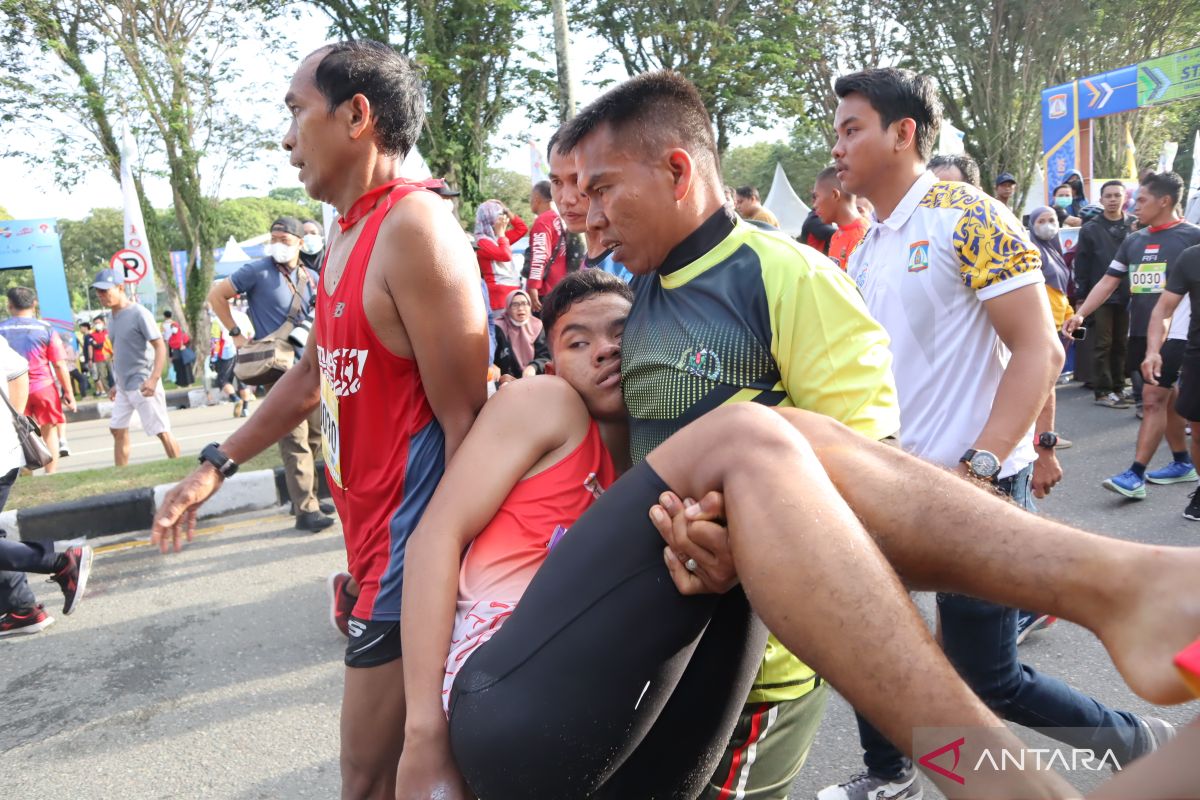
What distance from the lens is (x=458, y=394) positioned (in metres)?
1.90

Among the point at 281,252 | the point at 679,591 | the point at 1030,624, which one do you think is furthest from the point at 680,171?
the point at 281,252

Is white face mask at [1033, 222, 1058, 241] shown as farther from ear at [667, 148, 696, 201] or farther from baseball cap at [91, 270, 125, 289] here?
baseball cap at [91, 270, 125, 289]

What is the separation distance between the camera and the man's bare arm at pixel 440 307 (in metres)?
1.84

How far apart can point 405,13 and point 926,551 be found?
1838 centimetres

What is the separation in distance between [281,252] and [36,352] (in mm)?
4341

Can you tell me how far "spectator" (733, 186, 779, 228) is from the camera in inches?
269

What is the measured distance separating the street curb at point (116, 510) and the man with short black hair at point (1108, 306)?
24.7 feet

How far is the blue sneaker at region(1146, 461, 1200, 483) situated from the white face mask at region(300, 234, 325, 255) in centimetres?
590

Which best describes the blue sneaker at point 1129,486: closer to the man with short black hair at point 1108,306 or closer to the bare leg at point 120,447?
the man with short black hair at point 1108,306

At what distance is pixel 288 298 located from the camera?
609cm

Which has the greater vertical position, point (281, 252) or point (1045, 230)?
point (281, 252)

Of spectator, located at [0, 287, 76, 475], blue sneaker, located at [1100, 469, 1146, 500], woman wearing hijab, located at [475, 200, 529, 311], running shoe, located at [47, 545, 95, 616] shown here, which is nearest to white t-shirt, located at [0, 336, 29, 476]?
running shoe, located at [47, 545, 95, 616]

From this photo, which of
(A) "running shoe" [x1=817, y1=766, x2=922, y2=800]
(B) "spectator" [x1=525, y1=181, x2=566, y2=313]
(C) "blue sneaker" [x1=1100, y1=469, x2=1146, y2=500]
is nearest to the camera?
(A) "running shoe" [x1=817, y1=766, x2=922, y2=800]

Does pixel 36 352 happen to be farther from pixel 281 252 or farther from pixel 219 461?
pixel 219 461
